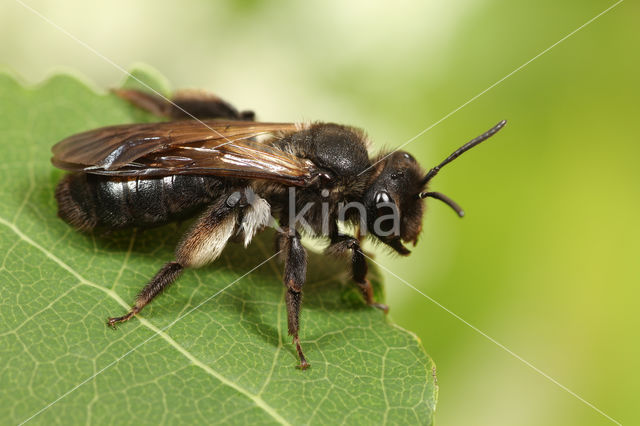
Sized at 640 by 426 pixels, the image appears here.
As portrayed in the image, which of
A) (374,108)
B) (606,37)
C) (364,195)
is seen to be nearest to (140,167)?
(364,195)

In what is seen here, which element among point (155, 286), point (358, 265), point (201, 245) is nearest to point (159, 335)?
point (155, 286)

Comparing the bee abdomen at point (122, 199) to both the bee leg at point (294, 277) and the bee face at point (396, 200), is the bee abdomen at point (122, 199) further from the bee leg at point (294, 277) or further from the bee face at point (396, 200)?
the bee face at point (396, 200)

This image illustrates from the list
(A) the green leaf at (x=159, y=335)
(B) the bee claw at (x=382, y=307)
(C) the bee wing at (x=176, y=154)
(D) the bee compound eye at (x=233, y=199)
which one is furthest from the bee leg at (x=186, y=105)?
(B) the bee claw at (x=382, y=307)

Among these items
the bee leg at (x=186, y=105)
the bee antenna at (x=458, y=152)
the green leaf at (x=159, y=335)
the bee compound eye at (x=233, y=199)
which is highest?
the bee antenna at (x=458, y=152)

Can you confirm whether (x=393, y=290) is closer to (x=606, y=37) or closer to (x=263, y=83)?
(x=263, y=83)

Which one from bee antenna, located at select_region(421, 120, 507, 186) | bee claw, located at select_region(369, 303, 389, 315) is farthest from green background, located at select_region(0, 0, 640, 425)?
bee antenna, located at select_region(421, 120, 507, 186)

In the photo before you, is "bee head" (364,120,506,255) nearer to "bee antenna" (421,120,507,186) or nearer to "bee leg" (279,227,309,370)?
"bee antenna" (421,120,507,186)

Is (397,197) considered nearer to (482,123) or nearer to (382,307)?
(382,307)
